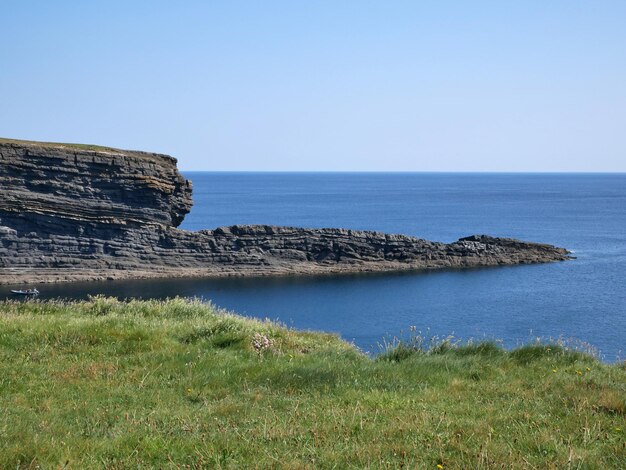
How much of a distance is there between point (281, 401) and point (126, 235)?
58.1 m

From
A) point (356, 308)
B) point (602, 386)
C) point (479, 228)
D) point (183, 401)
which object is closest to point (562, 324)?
point (356, 308)

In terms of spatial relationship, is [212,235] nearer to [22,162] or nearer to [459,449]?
[22,162]

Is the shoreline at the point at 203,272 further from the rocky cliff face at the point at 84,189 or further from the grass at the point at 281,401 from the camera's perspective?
the grass at the point at 281,401

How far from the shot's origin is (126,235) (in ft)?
Result: 210

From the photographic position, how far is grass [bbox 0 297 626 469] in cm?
652

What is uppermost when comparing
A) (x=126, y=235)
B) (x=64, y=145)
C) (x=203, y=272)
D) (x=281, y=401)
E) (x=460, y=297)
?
(x=64, y=145)

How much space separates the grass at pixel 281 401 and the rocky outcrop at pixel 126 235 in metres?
49.5

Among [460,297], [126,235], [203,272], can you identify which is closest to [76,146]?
[126,235]

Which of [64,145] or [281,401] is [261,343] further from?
[64,145]

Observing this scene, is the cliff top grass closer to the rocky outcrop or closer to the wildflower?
the rocky outcrop

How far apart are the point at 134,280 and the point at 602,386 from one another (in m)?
55.1

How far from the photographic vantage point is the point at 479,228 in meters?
112

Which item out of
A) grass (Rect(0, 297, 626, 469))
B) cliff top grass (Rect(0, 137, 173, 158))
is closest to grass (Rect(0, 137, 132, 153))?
cliff top grass (Rect(0, 137, 173, 158))

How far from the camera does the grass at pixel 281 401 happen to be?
6520mm
